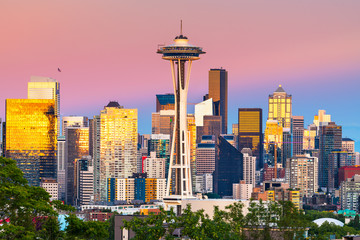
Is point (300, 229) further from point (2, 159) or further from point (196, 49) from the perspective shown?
point (196, 49)

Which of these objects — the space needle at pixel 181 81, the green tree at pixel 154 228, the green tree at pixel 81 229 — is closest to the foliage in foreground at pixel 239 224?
the green tree at pixel 154 228

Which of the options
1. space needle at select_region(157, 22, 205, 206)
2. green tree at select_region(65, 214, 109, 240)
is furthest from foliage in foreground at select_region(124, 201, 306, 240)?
Answer: space needle at select_region(157, 22, 205, 206)

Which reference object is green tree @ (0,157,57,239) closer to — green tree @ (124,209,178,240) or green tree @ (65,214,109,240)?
green tree @ (65,214,109,240)

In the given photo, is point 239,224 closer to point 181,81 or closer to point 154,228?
point 154,228

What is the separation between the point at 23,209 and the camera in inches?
1977

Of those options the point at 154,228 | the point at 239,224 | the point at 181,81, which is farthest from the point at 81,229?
the point at 181,81

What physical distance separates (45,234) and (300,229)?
20798 millimetres

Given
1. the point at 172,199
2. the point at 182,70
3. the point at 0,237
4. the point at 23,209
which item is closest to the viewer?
the point at 0,237

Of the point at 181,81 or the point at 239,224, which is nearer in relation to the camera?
the point at 239,224

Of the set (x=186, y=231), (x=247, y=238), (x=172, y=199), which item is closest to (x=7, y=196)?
(x=186, y=231)

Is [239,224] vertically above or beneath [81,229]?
beneath

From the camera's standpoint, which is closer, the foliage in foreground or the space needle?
the foliage in foreground

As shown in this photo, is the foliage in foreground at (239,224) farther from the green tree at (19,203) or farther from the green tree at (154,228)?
the green tree at (19,203)

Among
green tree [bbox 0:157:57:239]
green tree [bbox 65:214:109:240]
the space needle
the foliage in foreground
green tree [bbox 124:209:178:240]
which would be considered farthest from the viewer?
the space needle
